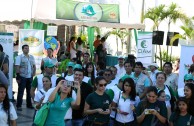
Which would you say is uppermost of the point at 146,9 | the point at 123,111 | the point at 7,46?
the point at 146,9

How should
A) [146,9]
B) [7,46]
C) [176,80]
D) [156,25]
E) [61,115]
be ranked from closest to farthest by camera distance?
[61,115] → [176,80] → [7,46] → [156,25] → [146,9]

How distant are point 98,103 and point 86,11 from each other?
11.3 meters

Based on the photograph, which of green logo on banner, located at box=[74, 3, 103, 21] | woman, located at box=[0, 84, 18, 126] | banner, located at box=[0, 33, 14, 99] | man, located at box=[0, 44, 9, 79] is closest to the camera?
woman, located at box=[0, 84, 18, 126]

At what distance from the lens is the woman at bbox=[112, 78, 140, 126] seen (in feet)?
21.6

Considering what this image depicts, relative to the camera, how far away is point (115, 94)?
6789 millimetres

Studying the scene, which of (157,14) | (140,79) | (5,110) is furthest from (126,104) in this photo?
(157,14)

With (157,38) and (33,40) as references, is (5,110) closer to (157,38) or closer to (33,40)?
(157,38)

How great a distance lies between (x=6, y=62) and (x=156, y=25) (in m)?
13.8

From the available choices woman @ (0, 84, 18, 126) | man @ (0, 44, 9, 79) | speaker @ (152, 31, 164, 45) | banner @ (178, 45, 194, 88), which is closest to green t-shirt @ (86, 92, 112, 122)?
woman @ (0, 84, 18, 126)

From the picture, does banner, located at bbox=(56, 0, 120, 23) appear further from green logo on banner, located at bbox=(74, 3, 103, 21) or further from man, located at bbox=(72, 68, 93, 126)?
man, located at bbox=(72, 68, 93, 126)

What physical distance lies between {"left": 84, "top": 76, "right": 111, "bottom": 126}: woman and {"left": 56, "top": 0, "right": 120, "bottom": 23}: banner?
409 inches

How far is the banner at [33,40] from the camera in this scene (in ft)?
53.9

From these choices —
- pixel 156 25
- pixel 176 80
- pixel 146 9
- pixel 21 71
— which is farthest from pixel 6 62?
pixel 146 9

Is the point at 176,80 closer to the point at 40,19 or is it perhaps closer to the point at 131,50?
the point at 40,19
